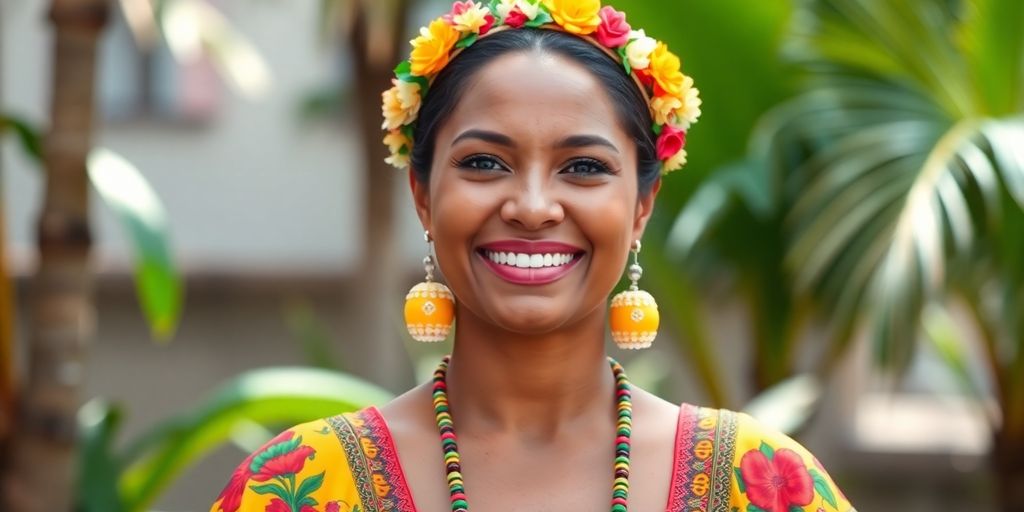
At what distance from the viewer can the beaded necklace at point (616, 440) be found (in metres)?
2.55

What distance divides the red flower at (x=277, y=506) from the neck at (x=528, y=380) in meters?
0.28

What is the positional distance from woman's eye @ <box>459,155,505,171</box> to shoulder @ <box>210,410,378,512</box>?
0.45 meters

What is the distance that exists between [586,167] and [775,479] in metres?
0.54

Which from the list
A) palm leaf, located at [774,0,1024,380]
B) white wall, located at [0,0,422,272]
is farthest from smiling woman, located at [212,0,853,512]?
white wall, located at [0,0,422,272]

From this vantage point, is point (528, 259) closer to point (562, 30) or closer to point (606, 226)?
point (606, 226)

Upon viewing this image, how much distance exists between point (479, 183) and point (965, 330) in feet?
23.5

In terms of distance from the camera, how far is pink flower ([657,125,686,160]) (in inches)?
106

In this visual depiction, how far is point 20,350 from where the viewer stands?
10219 mm

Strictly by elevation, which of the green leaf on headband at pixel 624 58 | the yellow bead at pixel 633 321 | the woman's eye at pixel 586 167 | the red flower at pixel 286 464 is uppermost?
the green leaf on headband at pixel 624 58

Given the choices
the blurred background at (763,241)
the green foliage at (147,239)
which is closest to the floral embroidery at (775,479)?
the blurred background at (763,241)

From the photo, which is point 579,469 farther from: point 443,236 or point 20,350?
point 20,350

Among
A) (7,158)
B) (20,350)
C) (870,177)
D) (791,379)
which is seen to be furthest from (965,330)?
(7,158)

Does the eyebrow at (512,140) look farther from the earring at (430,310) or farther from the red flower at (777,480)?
the red flower at (777,480)

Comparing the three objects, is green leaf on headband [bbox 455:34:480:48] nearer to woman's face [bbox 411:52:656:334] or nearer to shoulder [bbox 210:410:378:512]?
woman's face [bbox 411:52:656:334]
